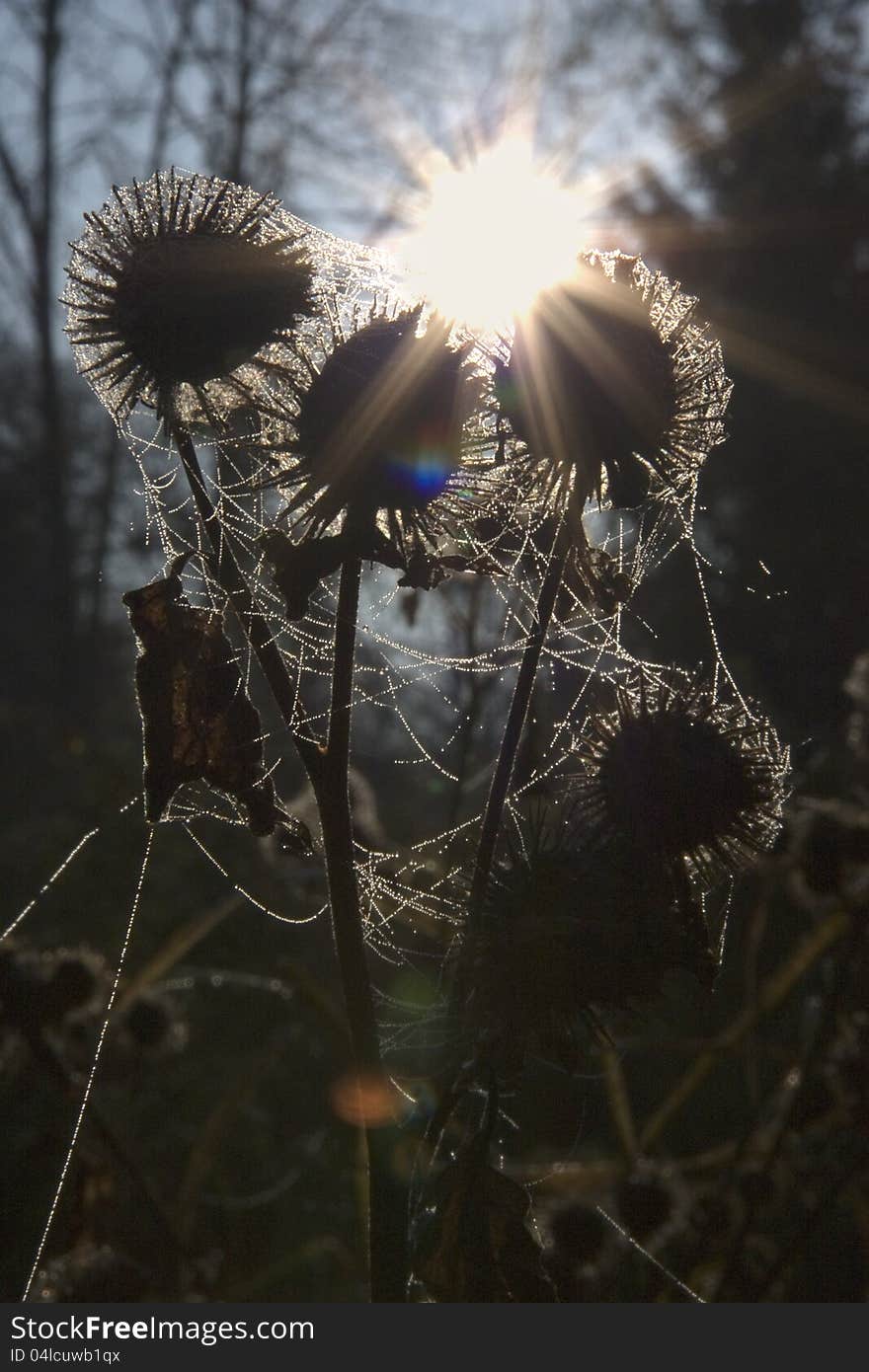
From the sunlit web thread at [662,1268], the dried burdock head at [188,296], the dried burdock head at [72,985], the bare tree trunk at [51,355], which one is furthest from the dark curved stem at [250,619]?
the bare tree trunk at [51,355]

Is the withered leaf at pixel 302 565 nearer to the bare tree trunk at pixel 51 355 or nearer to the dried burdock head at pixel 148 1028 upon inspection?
the dried burdock head at pixel 148 1028

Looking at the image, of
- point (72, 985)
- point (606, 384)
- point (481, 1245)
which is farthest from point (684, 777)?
point (72, 985)

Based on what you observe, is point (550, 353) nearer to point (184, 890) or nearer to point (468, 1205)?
point (468, 1205)

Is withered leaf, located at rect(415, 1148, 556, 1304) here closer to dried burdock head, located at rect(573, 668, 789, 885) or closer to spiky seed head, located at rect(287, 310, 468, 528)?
dried burdock head, located at rect(573, 668, 789, 885)

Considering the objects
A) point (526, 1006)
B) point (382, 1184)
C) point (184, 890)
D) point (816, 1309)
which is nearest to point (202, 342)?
point (526, 1006)

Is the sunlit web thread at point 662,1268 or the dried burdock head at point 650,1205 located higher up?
the dried burdock head at point 650,1205

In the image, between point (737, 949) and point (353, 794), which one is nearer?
point (353, 794)
